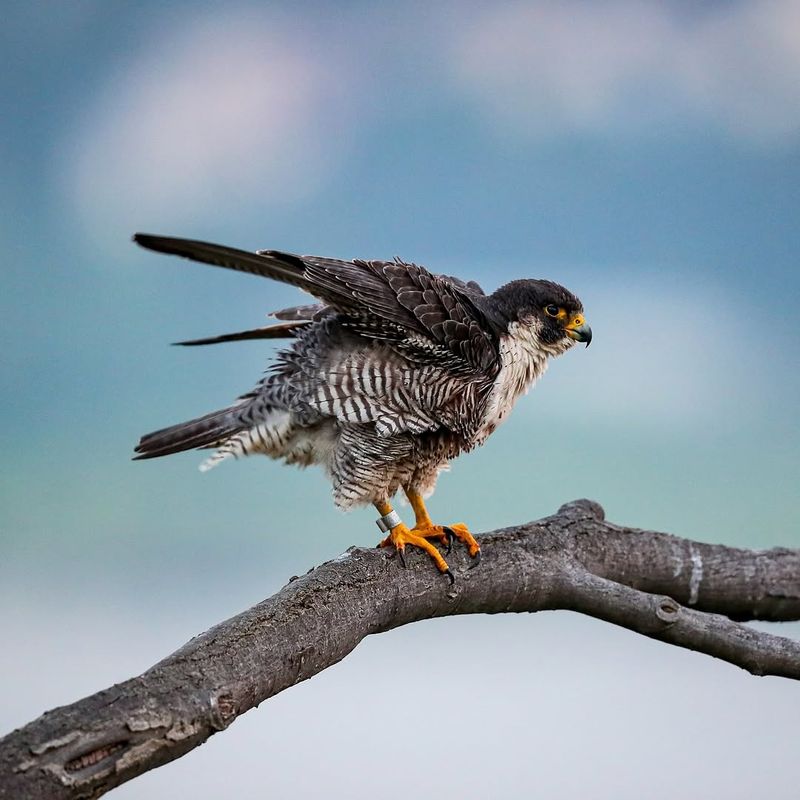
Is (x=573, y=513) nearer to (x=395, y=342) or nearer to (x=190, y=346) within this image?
(x=395, y=342)

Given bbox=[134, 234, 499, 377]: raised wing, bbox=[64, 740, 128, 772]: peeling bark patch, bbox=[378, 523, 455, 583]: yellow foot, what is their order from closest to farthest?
1. bbox=[64, 740, 128, 772]: peeling bark patch
2. bbox=[134, 234, 499, 377]: raised wing
3. bbox=[378, 523, 455, 583]: yellow foot

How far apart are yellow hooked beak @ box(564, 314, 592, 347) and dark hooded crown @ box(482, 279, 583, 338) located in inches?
1.0

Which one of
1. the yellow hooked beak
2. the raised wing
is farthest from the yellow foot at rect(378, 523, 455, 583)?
the yellow hooked beak

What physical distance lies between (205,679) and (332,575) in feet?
2.15

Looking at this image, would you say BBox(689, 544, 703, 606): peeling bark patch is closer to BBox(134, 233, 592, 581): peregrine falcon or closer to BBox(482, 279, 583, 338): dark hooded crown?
BBox(134, 233, 592, 581): peregrine falcon

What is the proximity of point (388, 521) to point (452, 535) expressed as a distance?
247 millimetres

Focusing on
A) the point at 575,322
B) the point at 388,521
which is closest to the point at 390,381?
the point at 388,521

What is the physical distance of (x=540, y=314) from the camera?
3590mm

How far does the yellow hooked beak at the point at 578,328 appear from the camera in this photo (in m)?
3.63

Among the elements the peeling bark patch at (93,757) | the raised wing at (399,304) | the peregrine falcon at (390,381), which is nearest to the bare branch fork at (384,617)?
the peeling bark patch at (93,757)

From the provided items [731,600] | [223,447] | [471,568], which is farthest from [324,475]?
[731,600]

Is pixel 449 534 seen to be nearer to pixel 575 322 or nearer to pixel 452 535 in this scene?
pixel 452 535

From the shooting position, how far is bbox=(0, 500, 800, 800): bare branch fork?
2.33 m

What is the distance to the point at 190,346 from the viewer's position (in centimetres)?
385
